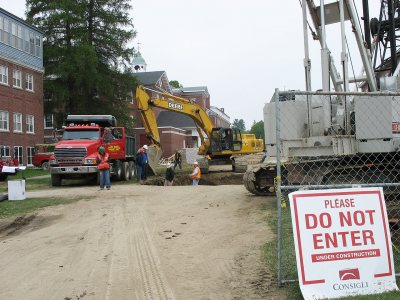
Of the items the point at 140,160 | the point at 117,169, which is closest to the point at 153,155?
the point at 140,160

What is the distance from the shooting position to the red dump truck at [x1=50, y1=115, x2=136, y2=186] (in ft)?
66.4

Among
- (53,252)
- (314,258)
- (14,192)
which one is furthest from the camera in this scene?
(14,192)

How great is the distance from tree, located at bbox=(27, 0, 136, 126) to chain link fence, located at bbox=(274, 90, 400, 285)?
33.2m

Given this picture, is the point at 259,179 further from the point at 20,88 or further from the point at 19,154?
the point at 20,88

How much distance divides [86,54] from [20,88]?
619cm

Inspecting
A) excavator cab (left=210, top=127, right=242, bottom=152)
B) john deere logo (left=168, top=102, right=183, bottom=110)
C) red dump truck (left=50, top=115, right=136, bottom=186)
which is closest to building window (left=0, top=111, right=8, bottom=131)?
red dump truck (left=50, top=115, right=136, bottom=186)

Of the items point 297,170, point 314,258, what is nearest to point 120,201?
point 297,170

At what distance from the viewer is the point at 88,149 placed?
20.3 meters

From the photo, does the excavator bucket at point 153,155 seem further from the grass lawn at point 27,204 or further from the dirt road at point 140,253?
the dirt road at point 140,253

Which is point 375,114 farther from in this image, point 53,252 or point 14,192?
point 14,192

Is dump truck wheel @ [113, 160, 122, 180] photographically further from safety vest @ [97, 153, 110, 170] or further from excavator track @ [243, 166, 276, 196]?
excavator track @ [243, 166, 276, 196]

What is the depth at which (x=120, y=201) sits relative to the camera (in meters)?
14.3

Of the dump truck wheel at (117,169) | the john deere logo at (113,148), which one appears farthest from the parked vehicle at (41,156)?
the john deere logo at (113,148)

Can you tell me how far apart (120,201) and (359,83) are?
7657 mm
